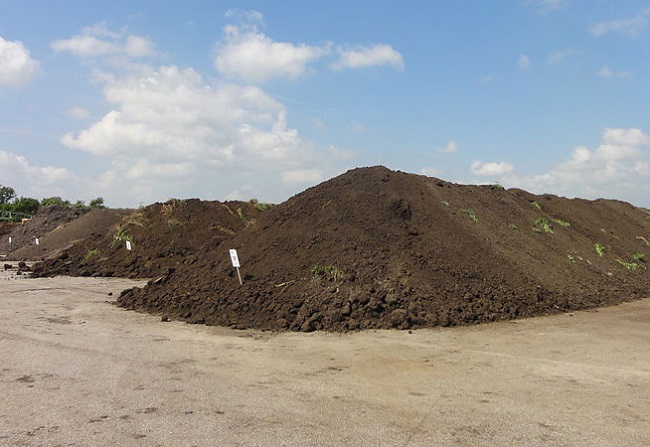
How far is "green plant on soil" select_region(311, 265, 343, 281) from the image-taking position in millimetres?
10477

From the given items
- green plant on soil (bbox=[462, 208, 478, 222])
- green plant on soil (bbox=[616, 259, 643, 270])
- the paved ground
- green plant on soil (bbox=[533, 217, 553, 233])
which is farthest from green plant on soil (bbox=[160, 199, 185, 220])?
green plant on soil (bbox=[616, 259, 643, 270])

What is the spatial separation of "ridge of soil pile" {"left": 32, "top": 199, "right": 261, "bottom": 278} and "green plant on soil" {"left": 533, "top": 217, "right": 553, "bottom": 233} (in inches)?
462

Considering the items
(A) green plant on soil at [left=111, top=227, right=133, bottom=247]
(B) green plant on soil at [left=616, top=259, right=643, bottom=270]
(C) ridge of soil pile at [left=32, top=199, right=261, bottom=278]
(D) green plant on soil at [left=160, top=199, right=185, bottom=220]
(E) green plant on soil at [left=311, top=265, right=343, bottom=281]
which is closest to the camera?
(E) green plant on soil at [left=311, top=265, right=343, bottom=281]

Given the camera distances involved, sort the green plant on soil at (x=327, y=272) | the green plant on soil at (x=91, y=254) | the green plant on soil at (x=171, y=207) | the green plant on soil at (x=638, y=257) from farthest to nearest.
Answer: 1. the green plant on soil at (x=171, y=207)
2. the green plant on soil at (x=91, y=254)
3. the green plant on soil at (x=638, y=257)
4. the green plant on soil at (x=327, y=272)

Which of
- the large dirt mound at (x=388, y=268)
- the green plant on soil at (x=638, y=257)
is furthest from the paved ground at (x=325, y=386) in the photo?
the green plant on soil at (x=638, y=257)

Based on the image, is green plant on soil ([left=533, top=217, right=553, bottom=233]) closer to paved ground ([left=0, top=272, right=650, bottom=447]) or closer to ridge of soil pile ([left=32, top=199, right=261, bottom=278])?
paved ground ([left=0, top=272, right=650, bottom=447])

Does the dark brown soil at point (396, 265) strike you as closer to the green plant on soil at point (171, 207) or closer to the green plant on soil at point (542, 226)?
the green plant on soil at point (542, 226)

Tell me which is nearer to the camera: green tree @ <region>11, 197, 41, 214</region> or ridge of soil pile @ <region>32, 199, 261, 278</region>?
ridge of soil pile @ <region>32, 199, 261, 278</region>

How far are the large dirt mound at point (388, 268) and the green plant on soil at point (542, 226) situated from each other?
10 centimetres

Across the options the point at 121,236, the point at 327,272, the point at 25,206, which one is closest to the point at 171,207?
the point at 121,236

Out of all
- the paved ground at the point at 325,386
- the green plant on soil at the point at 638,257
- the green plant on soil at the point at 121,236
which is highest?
the green plant on soil at the point at 121,236

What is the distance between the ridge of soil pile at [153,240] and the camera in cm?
2058

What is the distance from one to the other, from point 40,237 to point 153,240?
1772cm

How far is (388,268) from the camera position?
10.7 metres
